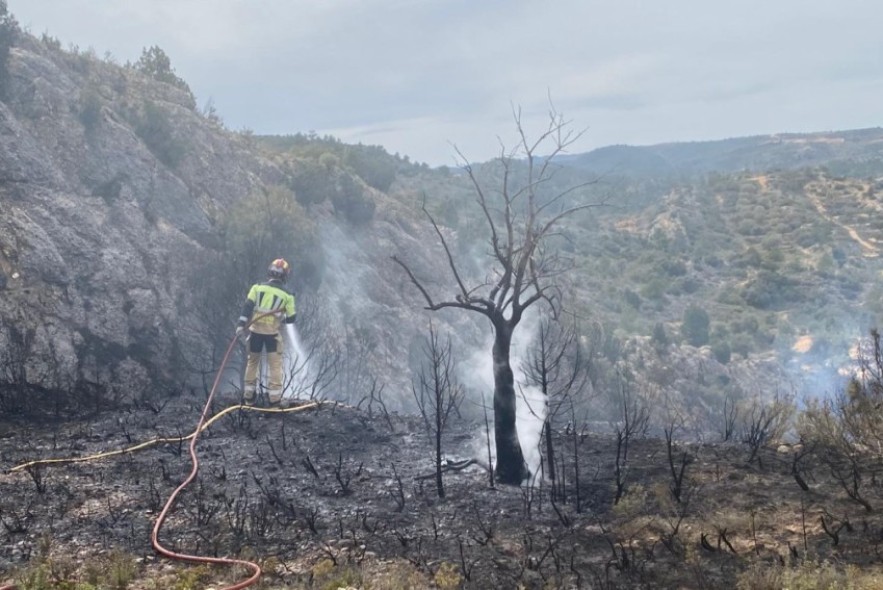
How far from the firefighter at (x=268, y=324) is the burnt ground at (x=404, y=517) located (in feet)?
5.03

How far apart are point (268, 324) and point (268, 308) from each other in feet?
0.88

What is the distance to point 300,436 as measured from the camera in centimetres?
998

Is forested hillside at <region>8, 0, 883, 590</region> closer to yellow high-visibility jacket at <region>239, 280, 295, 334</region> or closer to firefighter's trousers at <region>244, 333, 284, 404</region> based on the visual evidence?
firefighter's trousers at <region>244, 333, 284, 404</region>

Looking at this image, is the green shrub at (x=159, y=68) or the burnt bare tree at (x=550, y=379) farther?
the green shrub at (x=159, y=68)

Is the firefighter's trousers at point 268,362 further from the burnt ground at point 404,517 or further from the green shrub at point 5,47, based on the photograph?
the green shrub at point 5,47

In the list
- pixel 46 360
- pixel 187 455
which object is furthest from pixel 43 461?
pixel 46 360

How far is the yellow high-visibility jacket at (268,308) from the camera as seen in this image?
37.2 ft

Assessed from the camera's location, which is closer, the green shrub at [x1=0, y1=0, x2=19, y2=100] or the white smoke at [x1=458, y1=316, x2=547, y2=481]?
the white smoke at [x1=458, y1=316, x2=547, y2=481]

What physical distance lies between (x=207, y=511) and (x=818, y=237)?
48.8 meters

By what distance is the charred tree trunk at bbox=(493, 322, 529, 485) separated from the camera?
A: 803 centimetres

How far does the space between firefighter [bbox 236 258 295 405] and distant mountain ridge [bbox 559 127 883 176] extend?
89.1m

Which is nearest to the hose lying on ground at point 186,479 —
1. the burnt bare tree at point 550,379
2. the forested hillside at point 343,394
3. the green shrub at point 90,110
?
the forested hillside at point 343,394

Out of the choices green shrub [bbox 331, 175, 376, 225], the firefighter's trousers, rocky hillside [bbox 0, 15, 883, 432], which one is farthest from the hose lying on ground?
green shrub [bbox 331, 175, 376, 225]

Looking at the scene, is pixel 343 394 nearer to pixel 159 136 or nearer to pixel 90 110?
pixel 159 136
